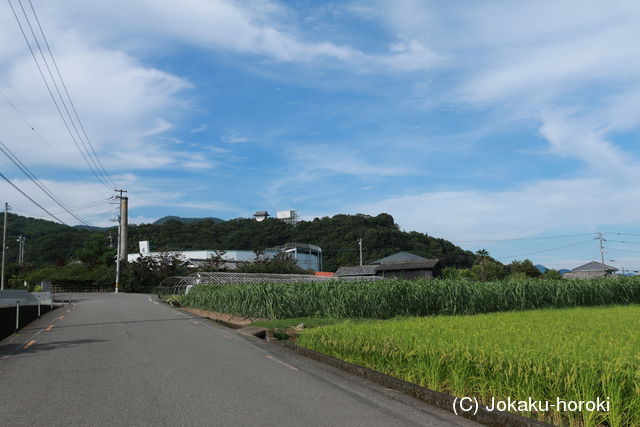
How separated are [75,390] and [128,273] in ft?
222

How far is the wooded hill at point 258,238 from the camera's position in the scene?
99.0m

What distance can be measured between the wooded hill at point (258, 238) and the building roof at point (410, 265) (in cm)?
3057

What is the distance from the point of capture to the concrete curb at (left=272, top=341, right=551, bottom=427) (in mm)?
5406

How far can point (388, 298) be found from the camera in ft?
69.3

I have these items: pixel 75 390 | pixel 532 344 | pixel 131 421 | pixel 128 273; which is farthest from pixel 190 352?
pixel 128 273

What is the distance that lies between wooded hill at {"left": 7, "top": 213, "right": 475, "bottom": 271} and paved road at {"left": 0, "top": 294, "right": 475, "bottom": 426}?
8400 cm

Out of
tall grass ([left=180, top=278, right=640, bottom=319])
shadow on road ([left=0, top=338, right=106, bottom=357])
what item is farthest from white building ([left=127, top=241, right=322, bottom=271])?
shadow on road ([left=0, top=338, right=106, bottom=357])

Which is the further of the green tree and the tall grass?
the green tree

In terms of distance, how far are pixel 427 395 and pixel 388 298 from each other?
47.5ft

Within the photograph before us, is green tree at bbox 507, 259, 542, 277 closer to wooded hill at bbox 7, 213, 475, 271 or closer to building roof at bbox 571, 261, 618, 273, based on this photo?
wooded hill at bbox 7, 213, 475, 271

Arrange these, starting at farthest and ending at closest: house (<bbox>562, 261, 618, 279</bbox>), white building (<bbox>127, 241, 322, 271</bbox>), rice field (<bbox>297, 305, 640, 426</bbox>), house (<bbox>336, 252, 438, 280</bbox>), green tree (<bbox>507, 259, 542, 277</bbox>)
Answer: house (<bbox>562, 261, 618, 279</bbox>), white building (<bbox>127, 241, 322, 271</bbox>), green tree (<bbox>507, 259, 542, 277</bbox>), house (<bbox>336, 252, 438, 280</bbox>), rice field (<bbox>297, 305, 640, 426</bbox>)

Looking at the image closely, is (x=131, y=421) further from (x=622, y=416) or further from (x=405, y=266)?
(x=405, y=266)

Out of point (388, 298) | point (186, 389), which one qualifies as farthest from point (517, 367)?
point (388, 298)

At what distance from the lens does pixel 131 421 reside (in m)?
5.84
